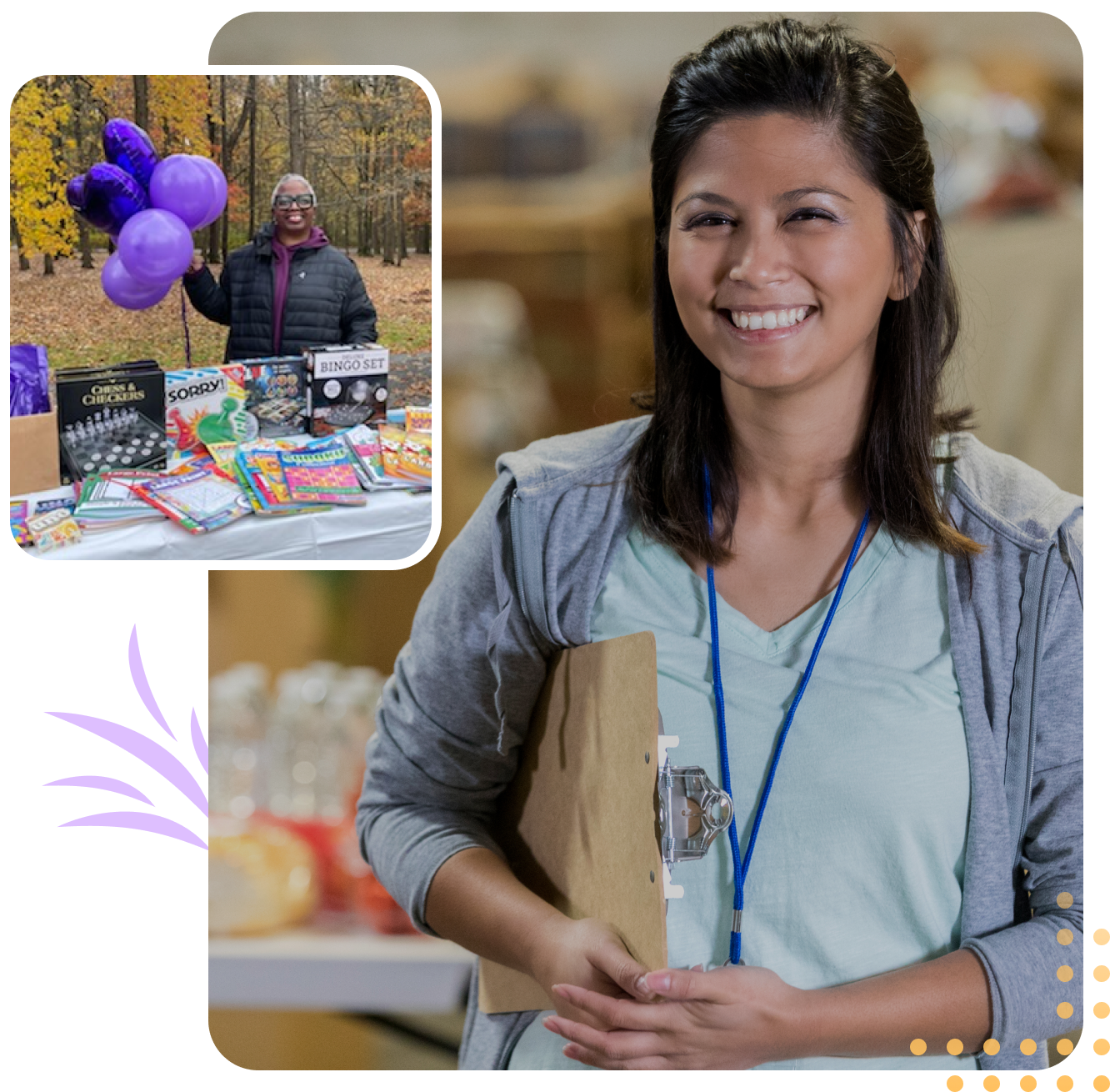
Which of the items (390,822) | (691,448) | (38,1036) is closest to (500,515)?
(691,448)

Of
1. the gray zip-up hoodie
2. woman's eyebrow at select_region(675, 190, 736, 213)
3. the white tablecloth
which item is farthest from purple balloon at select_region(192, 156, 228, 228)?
woman's eyebrow at select_region(675, 190, 736, 213)

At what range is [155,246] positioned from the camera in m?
1.62

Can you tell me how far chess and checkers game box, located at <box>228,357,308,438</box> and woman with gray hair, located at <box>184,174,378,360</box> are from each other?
14 millimetres

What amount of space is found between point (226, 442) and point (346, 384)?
18 centimetres

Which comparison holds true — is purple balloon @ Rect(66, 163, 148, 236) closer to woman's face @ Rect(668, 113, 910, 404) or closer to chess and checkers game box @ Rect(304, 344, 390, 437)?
chess and checkers game box @ Rect(304, 344, 390, 437)

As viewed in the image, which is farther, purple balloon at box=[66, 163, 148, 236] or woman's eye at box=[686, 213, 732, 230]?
purple balloon at box=[66, 163, 148, 236]

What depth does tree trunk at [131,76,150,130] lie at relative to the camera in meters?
1.65

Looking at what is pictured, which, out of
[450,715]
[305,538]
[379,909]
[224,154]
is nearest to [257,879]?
[379,909]

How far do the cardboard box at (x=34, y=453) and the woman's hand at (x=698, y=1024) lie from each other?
3.13 feet

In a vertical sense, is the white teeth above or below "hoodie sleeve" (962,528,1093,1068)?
above

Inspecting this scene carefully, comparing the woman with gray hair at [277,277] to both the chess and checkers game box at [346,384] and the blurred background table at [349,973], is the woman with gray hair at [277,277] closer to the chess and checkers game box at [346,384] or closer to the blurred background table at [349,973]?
the chess and checkers game box at [346,384]

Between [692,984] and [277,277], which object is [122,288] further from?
[692,984]

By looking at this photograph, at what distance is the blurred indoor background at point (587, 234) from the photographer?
1.61 m

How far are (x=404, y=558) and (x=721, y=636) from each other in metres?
0.44
